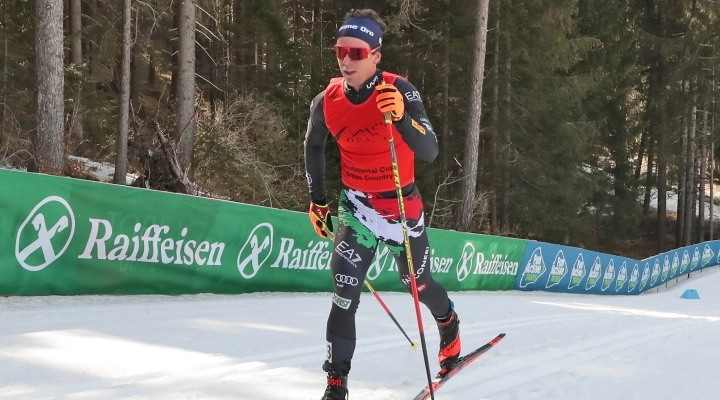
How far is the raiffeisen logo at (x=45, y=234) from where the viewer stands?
22.0ft

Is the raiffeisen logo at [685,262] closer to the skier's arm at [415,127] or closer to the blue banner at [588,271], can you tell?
the blue banner at [588,271]

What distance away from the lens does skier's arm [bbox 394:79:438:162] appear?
12.1ft

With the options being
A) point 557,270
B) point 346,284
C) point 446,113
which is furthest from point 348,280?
point 446,113

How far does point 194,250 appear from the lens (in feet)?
27.5

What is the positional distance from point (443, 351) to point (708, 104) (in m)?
32.7

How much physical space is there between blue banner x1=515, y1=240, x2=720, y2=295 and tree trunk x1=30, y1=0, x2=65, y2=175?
33.2 feet

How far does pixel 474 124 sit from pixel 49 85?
11007 mm

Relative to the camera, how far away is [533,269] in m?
16.1

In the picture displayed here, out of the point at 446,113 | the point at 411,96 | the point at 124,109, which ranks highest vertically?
the point at 446,113

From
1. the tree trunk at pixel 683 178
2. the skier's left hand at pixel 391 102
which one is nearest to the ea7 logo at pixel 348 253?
the skier's left hand at pixel 391 102

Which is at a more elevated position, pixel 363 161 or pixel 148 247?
pixel 363 161

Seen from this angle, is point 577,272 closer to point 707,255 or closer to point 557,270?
point 557,270

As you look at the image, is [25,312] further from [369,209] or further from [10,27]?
[10,27]

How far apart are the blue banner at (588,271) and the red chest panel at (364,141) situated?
12.4 metres
